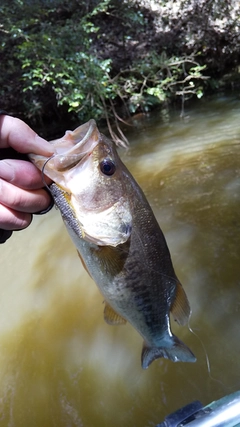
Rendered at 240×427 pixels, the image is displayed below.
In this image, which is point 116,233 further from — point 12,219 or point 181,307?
point 181,307

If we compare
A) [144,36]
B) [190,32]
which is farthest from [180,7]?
[144,36]

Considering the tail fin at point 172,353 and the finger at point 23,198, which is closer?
the finger at point 23,198

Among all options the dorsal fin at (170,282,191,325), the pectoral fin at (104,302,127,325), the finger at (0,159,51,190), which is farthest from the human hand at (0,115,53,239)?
the dorsal fin at (170,282,191,325)

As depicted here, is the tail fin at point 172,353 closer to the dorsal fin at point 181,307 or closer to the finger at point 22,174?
the dorsal fin at point 181,307

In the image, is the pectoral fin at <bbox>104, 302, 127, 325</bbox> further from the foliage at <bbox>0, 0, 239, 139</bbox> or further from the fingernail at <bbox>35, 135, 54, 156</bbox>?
the foliage at <bbox>0, 0, 239, 139</bbox>

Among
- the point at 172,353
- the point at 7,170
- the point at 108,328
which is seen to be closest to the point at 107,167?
the point at 7,170

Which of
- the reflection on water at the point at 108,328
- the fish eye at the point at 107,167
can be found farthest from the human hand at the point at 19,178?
the reflection on water at the point at 108,328

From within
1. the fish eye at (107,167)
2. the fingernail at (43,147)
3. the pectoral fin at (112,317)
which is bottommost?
the pectoral fin at (112,317)
